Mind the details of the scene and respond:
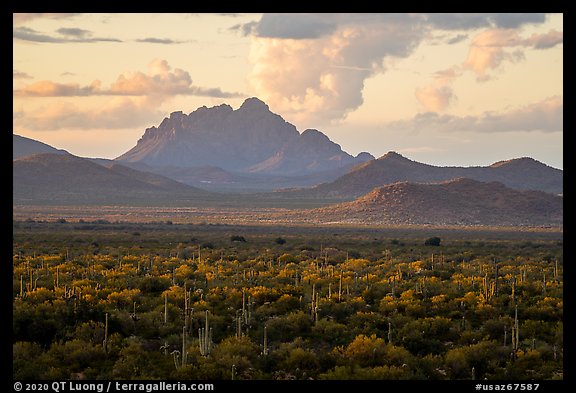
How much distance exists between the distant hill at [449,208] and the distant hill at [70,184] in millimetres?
Result: 69759

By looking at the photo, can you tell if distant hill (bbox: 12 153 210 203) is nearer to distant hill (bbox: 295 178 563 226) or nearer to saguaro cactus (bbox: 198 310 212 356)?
distant hill (bbox: 295 178 563 226)

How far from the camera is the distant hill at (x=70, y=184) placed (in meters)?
171

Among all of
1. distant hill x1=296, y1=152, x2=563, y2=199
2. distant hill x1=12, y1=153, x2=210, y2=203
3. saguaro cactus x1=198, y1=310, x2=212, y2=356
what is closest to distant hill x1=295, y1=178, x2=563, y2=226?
distant hill x1=296, y1=152, x2=563, y2=199

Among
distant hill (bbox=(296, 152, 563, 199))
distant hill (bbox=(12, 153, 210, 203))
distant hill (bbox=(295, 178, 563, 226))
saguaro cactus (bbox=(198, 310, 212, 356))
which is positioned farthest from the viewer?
distant hill (bbox=(296, 152, 563, 199))

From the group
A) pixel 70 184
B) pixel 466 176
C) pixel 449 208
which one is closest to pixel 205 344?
A: pixel 449 208

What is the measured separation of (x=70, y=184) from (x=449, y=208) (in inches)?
4155

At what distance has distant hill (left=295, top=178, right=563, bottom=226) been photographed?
112438mm

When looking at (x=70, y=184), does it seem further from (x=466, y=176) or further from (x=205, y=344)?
(x=205, y=344)

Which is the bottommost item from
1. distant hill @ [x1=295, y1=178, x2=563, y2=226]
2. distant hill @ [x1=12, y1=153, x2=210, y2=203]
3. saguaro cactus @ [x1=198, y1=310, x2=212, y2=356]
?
saguaro cactus @ [x1=198, y1=310, x2=212, y2=356]

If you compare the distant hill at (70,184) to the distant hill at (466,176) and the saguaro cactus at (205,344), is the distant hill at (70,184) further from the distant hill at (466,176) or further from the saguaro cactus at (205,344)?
the saguaro cactus at (205,344)

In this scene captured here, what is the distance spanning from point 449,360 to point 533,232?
78153mm

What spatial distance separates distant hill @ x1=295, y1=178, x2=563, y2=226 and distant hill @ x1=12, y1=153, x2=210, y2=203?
69.8 meters


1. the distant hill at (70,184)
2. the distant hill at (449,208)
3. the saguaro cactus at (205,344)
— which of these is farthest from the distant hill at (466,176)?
the saguaro cactus at (205,344)

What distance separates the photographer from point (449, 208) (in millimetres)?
118125
